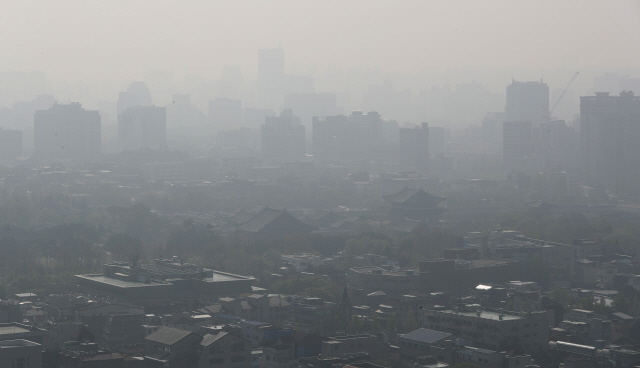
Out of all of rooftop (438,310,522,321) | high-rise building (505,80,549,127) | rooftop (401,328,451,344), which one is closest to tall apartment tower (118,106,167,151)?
high-rise building (505,80,549,127)

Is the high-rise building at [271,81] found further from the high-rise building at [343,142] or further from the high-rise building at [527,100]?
the high-rise building at [343,142]

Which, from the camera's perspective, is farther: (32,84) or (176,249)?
(32,84)

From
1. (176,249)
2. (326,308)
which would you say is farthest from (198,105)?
(326,308)

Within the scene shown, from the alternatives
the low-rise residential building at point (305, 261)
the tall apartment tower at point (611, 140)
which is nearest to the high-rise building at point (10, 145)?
the tall apartment tower at point (611, 140)

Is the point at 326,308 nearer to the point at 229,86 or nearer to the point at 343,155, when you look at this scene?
the point at 343,155

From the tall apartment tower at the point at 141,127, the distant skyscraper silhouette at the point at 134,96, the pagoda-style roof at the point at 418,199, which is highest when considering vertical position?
the distant skyscraper silhouette at the point at 134,96

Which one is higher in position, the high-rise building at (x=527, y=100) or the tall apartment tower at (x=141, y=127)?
the high-rise building at (x=527, y=100)

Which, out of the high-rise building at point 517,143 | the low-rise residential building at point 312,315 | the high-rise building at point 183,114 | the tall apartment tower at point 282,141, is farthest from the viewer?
the high-rise building at point 183,114

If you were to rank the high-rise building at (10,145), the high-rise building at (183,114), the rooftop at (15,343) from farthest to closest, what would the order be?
the high-rise building at (183,114), the high-rise building at (10,145), the rooftop at (15,343)
